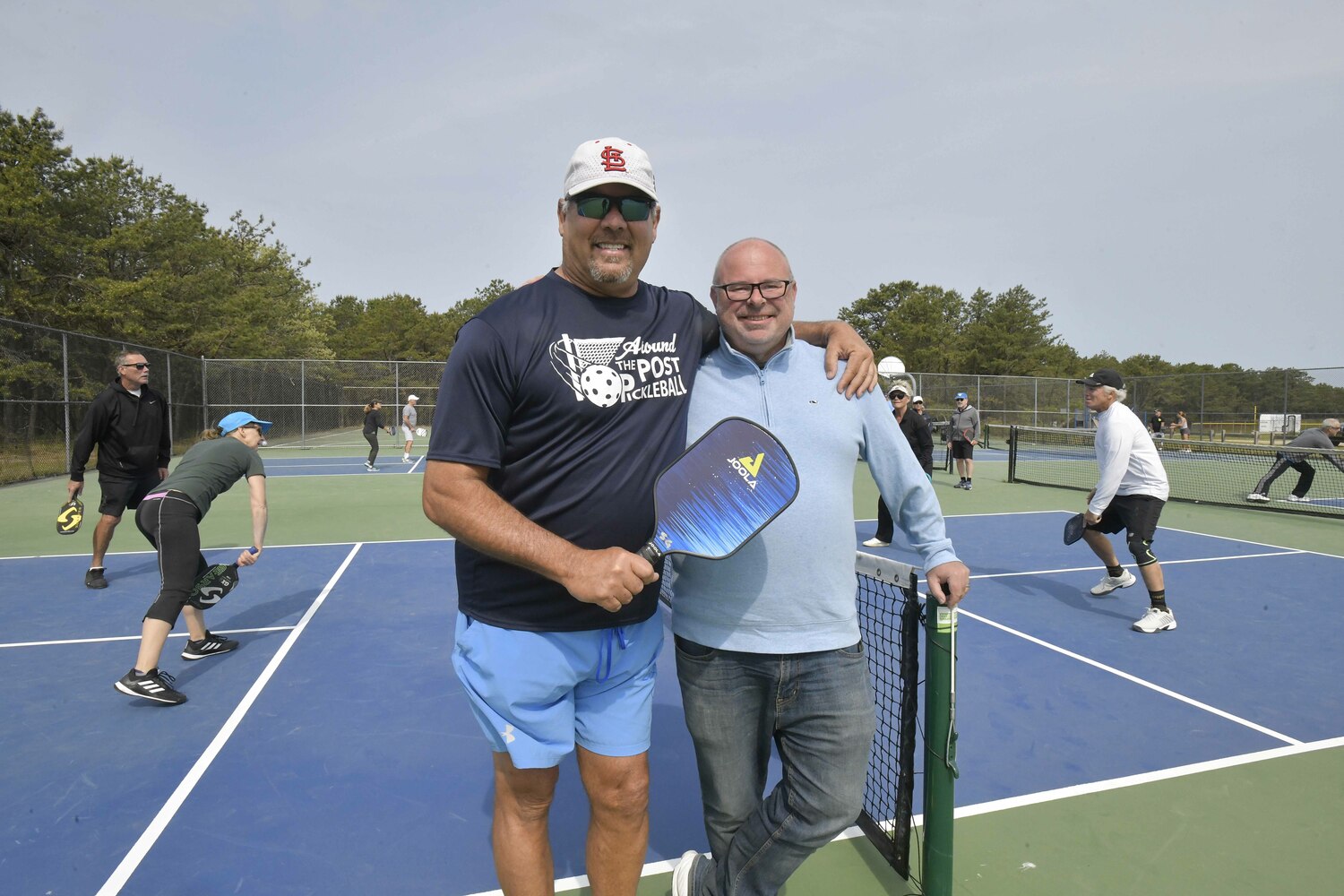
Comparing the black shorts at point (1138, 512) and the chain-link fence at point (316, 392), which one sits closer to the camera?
the black shorts at point (1138, 512)

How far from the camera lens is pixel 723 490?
2.05 metres

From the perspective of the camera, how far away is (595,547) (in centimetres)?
207

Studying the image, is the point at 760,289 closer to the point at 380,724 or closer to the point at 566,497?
the point at 566,497

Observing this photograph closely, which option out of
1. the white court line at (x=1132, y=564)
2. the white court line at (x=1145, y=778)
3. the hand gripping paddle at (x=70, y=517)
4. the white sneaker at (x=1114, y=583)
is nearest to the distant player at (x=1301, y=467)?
the white court line at (x=1132, y=564)

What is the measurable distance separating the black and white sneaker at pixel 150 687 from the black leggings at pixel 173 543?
1.08ft

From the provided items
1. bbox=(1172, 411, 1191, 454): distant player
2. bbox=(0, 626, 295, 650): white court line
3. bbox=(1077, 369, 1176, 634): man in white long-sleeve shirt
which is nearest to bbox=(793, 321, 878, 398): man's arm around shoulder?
bbox=(1077, 369, 1176, 634): man in white long-sleeve shirt

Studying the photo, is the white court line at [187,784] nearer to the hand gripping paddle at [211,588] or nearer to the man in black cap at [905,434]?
the hand gripping paddle at [211,588]

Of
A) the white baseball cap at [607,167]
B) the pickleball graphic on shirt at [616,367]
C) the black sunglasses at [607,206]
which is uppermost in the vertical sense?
the white baseball cap at [607,167]

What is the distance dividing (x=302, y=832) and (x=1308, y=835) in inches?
163

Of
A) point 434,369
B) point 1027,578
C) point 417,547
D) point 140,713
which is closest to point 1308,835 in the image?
point 1027,578

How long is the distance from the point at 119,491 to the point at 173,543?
2988 mm

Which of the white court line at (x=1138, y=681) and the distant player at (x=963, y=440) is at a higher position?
the distant player at (x=963, y=440)

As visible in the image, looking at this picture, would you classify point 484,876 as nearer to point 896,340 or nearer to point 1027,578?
point 1027,578

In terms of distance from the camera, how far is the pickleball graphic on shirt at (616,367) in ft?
6.68
